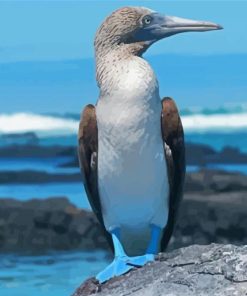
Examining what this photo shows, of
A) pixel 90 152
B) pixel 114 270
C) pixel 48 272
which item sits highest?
pixel 90 152

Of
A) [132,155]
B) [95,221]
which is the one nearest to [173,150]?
[132,155]

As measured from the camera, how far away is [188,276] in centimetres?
198

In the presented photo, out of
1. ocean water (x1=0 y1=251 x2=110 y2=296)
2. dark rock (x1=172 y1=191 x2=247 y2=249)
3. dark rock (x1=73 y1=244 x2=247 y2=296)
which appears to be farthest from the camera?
dark rock (x1=172 y1=191 x2=247 y2=249)

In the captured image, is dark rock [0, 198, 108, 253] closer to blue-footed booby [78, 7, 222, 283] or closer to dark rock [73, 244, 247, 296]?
blue-footed booby [78, 7, 222, 283]

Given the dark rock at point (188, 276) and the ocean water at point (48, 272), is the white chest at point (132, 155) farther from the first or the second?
the ocean water at point (48, 272)

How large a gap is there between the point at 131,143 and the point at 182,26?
0.30m

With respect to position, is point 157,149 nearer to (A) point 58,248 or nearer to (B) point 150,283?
(B) point 150,283

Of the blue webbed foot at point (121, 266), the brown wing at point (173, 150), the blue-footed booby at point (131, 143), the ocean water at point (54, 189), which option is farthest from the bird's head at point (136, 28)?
the ocean water at point (54, 189)

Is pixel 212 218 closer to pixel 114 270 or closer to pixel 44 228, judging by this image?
pixel 44 228

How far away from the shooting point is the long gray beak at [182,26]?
2.20 meters

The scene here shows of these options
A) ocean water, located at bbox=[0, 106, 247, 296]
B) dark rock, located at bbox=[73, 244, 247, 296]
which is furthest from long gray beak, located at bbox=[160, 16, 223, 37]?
ocean water, located at bbox=[0, 106, 247, 296]

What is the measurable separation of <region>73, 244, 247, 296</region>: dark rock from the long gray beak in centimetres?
49

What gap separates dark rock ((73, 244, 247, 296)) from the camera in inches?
76.4

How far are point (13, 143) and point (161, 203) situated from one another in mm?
2708
